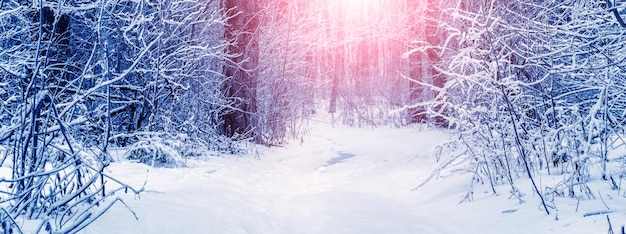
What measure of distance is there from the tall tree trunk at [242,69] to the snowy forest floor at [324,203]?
1276 mm

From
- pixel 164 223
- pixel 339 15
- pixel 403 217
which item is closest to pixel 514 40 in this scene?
pixel 403 217

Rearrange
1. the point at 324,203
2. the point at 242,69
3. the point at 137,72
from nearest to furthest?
the point at 324,203 → the point at 137,72 → the point at 242,69

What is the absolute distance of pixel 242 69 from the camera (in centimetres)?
996

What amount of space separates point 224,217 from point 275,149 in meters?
6.25

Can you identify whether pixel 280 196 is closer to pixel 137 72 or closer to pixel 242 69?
pixel 137 72

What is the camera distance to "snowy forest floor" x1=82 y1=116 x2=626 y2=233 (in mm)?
3686

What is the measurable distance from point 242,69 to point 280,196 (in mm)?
4454

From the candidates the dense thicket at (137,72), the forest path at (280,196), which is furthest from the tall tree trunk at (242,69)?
the forest path at (280,196)

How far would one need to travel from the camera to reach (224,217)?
4.39 metres

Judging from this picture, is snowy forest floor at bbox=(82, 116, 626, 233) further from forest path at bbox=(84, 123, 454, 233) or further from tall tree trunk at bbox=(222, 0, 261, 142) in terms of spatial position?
tall tree trunk at bbox=(222, 0, 261, 142)

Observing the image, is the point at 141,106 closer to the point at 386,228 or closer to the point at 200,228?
the point at 200,228

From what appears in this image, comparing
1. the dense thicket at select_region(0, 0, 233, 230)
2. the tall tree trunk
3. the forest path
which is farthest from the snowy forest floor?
the tall tree trunk

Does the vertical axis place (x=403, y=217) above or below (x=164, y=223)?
below

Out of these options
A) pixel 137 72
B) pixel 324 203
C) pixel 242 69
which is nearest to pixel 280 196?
pixel 324 203
